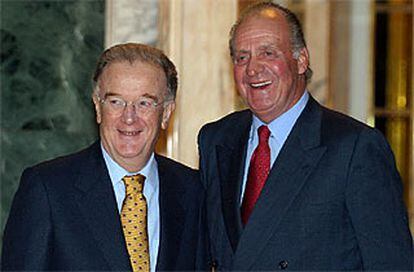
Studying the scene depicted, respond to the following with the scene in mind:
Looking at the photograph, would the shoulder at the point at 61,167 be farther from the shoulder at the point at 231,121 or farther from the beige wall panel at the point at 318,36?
the beige wall panel at the point at 318,36

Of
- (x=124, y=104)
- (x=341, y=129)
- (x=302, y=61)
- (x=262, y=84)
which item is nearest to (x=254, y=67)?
(x=262, y=84)

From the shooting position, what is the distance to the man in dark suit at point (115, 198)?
9.29 ft

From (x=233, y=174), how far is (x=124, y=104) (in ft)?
1.50

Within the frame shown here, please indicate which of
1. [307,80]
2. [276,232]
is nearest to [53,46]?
[307,80]

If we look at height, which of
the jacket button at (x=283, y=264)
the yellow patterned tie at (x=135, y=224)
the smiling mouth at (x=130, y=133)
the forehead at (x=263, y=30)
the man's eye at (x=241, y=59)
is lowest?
the jacket button at (x=283, y=264)

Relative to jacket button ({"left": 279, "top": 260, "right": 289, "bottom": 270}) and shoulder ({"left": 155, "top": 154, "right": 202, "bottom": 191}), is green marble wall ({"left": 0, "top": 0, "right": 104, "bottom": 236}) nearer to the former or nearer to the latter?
shoulder ({"left": 155, "top": 154, "right": 202, "bottom": 191})

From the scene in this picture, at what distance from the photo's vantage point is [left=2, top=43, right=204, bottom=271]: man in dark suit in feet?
9.29

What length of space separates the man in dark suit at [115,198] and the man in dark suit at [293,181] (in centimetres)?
18

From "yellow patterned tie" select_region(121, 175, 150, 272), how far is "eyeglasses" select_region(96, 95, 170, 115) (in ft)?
0.66

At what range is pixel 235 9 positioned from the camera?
4406mm

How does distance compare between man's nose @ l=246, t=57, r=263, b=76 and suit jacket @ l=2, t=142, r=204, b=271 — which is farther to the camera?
man's nose @ l=246, t=57, r=263, b=76

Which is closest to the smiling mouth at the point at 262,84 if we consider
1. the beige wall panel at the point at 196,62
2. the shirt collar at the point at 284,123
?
the shirt collar at the point at 284,123

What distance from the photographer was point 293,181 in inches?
121

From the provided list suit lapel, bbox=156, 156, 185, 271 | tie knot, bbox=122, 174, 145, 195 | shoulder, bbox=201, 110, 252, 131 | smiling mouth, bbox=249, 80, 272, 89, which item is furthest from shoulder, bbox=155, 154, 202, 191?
Result: smiling mouth, bbox=249, 80, 272, 89
